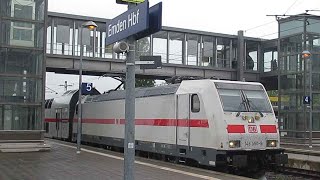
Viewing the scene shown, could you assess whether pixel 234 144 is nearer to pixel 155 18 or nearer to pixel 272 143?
pixel 272 143

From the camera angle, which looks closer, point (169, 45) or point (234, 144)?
point (234, 144)

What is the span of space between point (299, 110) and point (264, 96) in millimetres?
17246

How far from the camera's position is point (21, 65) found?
17812mm

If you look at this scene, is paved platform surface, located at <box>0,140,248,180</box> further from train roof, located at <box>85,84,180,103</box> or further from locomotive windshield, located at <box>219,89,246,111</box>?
train roof, located at <box>85,84,180,103</box>

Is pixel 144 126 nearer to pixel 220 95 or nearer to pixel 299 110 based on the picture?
pixel 220 95

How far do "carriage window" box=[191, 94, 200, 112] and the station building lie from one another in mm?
6964

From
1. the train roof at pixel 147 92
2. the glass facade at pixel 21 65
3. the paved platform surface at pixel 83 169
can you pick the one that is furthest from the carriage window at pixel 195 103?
the glass facade at pixel 21 65

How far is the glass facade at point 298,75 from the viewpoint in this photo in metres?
30.1

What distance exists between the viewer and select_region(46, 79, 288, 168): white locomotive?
41.7ft

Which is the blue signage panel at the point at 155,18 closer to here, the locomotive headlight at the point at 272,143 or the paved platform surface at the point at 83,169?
the paved platform surface at the point at 83,169

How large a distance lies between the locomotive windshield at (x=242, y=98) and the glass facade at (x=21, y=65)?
7953 mm

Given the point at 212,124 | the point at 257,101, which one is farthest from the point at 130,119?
the point at 257,101

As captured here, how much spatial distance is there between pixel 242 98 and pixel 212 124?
1.46 m

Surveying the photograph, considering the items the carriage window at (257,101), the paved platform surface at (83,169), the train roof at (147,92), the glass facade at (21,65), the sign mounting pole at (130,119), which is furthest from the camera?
the glass facade at (21,65)
